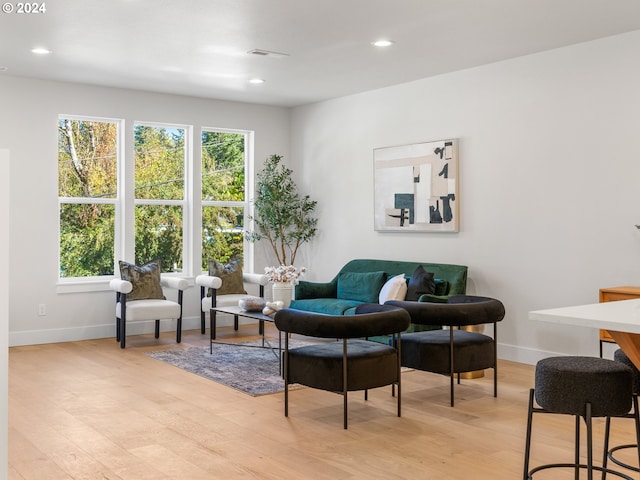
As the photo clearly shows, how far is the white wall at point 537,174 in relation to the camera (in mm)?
5457

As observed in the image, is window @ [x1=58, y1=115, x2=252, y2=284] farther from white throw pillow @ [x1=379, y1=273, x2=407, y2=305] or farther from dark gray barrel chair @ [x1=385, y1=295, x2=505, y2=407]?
dark gray barrel chair @ [x1=385, y1=295, x2=505, y2=407]

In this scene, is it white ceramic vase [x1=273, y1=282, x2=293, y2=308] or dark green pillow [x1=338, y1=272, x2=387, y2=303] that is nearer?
white ceramic vase [x1=273, y1=282, x2=293, y2=308]

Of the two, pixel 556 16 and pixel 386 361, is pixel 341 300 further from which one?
pixel 556 16

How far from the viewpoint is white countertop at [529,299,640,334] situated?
250 centimetres

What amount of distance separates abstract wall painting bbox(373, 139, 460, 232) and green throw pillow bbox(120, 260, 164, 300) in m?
2.49

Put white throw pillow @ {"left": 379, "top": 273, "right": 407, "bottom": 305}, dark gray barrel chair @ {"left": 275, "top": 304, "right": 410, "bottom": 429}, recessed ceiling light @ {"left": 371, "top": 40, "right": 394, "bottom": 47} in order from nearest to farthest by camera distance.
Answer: dark gray barrel chair @ {"left": 275, "top": 304, "right": 410, "bottom": 429} → recessed ceiling light @ {"left": 371, "top": 40, "right": 394, "bottom": 47} → white throw pillow @ {"left": 379, "top": 273, "right": 407, "bottom": 305}

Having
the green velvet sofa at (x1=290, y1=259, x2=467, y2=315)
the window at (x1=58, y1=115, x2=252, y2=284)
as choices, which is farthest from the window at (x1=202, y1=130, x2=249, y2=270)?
the green velvet sofa at (x1=290, y1=259, x2=467, y2=315)

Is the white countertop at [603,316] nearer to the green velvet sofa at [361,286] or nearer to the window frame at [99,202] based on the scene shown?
the green velvet sofa at [361,286]

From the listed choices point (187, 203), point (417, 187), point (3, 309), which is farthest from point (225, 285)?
point (3, 309)

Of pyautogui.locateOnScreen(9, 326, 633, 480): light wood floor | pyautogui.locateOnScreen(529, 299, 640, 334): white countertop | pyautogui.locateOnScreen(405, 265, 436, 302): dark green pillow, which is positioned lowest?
pyautogui.locateOnScreen(9, 326, 633, 480): light wood floor

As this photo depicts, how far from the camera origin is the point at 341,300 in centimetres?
722

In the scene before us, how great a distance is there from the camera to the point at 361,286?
7.18 m

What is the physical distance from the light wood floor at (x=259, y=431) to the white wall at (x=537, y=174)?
0.84 m

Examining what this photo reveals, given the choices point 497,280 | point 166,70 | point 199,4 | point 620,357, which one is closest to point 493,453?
point 620,357
